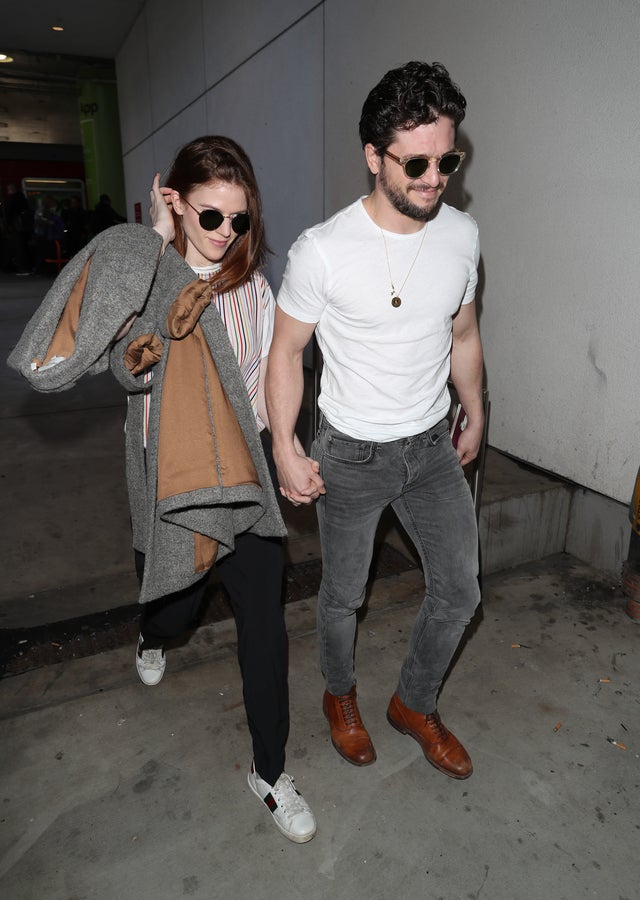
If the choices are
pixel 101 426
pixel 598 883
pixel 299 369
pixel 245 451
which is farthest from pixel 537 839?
pixel 101 426

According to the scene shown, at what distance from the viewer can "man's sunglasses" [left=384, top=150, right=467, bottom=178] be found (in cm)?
180

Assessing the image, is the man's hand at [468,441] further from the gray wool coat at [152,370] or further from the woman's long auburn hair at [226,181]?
the woman's long auburn hair at [226,181]

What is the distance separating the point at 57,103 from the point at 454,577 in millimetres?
28081

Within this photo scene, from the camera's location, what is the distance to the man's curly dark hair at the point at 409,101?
5.85 feet

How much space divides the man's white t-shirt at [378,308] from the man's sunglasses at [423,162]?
0.17 metres

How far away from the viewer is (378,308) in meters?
1.91

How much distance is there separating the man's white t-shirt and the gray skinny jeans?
75 mm

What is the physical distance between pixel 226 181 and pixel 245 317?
0.40m

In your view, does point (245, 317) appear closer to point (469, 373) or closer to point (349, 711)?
point (469, 373)

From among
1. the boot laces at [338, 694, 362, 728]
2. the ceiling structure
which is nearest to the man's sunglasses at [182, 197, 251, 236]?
the boot laces at [338, 694, 362, 728]

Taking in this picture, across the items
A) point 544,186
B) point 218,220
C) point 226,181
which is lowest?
point 218,220

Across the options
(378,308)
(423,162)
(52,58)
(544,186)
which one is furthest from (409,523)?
(52,58)

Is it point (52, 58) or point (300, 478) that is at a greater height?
point (52, 58)

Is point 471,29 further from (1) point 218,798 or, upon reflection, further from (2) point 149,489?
(1) point 218,798
